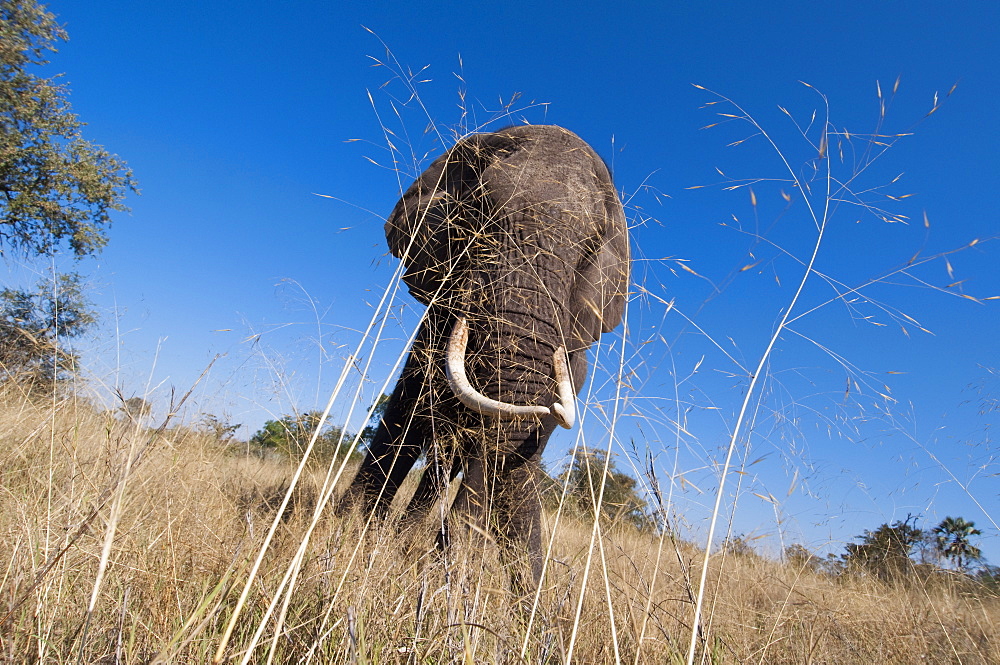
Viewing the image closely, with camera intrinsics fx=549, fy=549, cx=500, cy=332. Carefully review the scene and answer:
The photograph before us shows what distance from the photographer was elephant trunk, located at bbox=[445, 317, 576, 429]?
2.95 metres

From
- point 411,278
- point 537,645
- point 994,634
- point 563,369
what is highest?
point 411,278

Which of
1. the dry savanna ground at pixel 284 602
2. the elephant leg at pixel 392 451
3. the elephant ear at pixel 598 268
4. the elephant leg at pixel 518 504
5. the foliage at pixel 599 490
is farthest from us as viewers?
the elephant ear at pixel 598 268

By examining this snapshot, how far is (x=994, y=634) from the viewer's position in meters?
3.24

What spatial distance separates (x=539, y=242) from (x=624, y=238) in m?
0.93

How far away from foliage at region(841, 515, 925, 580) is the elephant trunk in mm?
2247

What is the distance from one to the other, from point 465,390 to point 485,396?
0.46ft

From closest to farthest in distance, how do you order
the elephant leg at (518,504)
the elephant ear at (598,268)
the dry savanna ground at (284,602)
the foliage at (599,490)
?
the dry savanna ground at (284,602) < the foliage at (599,490) < the elephant leg at (518,504) < the elephant ear at (598,268)

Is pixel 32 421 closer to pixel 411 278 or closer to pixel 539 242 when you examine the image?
pixel 411 278

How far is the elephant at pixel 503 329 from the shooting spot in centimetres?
302

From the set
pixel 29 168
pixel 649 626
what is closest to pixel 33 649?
pixel 649 626

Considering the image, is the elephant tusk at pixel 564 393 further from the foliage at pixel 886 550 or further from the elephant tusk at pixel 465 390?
the foliage at pixel 886 550

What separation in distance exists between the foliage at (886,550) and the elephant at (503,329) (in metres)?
2.34

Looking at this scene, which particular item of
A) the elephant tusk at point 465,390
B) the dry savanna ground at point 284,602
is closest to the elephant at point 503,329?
the elephant tusk at point 465,390

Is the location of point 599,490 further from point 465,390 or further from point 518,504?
point 518,504
